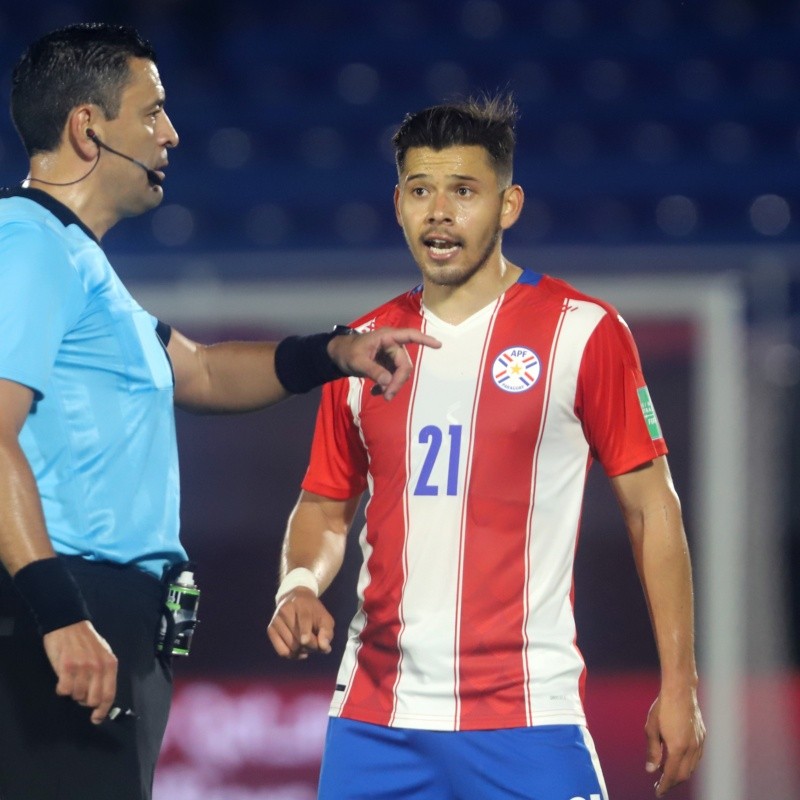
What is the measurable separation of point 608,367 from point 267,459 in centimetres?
236

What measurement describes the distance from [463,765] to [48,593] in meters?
0.73

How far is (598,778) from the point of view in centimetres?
238

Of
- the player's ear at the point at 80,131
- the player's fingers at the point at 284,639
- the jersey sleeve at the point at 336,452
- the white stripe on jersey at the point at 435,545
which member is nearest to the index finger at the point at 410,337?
the white stripe on jersey at the point at 435,545

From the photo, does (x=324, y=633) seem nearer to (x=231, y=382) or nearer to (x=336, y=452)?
(x=336, y=452)

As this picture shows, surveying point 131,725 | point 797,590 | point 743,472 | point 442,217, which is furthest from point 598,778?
point 797,590

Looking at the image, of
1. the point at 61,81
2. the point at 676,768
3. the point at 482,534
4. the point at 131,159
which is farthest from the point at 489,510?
the point at 61,81

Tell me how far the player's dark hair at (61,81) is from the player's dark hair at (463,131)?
1.70 ft

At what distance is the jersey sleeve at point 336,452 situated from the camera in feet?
8.71

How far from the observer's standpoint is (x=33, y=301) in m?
2.22

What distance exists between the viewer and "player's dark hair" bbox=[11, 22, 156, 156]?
8.24 feet

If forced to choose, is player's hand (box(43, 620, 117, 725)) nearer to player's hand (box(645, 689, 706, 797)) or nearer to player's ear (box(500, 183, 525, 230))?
player's hand (box(645, 689, 706, 797))

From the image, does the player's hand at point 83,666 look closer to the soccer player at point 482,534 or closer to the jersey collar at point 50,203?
the soccer player at point 482,534

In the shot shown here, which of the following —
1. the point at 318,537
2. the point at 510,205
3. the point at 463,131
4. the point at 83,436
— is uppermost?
the point at 463,131

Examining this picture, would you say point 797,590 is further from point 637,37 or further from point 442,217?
point 637,37
